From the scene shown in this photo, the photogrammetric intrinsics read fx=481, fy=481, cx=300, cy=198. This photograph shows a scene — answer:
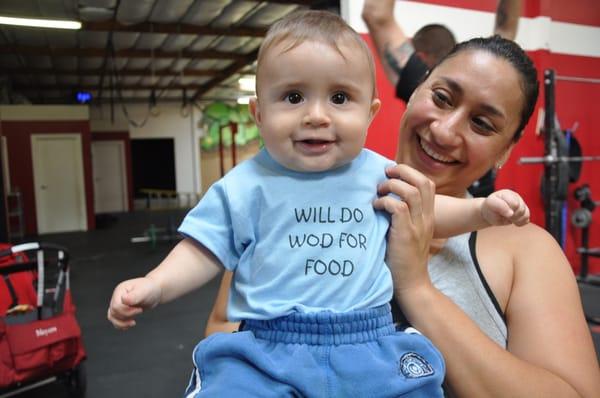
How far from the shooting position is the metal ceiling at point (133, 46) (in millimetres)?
6594

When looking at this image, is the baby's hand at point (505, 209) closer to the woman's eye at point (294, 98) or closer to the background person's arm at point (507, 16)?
the woman's eye at point (294, 98)

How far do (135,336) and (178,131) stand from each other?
12296 millimetres

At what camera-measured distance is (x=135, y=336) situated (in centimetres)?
443

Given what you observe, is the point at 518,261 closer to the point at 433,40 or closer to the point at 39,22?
the point at 433,40

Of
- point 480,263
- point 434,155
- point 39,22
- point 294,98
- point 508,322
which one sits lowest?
point 508,322

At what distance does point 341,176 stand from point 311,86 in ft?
0.61

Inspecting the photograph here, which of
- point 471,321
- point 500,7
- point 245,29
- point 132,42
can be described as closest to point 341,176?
point 471,321

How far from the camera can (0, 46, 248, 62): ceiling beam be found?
8719mm

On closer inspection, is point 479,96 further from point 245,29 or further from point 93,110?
point 93,110

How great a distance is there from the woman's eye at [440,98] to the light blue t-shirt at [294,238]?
1.17 feet

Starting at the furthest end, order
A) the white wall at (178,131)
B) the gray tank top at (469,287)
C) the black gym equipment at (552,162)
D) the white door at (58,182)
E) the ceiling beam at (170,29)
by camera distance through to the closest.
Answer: the white wall at (178,131)
the white door at (58,182)
the ceiling beam at (170,29)
the black gym equipment at (552,162)
the gray tank top at (469,287)

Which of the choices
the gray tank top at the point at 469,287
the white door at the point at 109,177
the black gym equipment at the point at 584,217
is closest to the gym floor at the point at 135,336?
the black gym equipment at the point at 584,217

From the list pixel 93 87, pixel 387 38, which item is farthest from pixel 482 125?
pixel 93 87

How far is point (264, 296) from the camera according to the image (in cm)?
86
